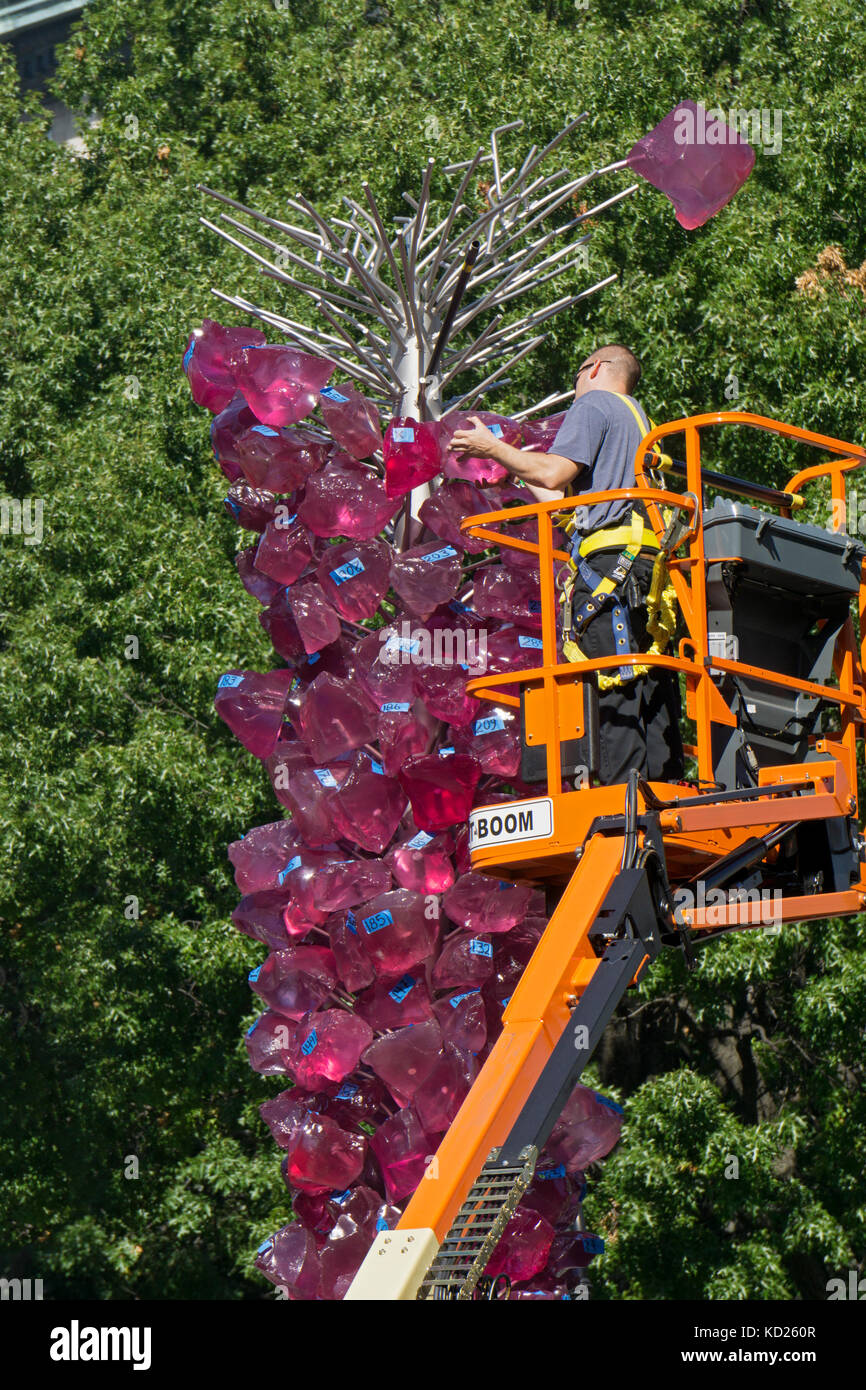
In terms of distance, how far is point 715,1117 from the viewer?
1232 centimetres

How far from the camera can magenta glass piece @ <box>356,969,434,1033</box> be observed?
251 inches

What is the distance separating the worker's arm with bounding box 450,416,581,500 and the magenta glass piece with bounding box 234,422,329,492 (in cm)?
76

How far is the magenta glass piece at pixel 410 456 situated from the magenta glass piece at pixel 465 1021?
1845mm

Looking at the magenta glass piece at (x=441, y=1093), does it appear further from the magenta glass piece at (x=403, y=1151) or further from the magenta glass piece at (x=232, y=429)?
the magenta glass piece at (x=232, y=429)

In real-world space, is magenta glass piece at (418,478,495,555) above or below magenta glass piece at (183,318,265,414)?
below

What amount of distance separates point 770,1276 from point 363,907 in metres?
6.98

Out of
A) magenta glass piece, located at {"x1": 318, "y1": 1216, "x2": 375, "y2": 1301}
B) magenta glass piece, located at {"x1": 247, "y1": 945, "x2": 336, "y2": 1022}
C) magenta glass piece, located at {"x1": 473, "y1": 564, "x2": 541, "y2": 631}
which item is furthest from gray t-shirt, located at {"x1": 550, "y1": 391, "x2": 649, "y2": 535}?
magenta glass piece, located at {"x1": 318, "y1": 1216, "x2": 375, "y2": 1301}

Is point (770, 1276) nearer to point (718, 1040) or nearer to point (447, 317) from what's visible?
point (718, 1040)

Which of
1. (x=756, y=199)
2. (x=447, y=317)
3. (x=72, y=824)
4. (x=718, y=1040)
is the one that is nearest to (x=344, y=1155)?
(x=447, y=317)

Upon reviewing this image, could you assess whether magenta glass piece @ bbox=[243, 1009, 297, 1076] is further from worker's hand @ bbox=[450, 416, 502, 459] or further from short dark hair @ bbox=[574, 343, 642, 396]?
short dark hair @ bbox=[574, 343, 642, 396]

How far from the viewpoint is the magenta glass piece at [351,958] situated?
638 centimetres

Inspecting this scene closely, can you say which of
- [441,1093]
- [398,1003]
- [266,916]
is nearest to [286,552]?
[266,916]

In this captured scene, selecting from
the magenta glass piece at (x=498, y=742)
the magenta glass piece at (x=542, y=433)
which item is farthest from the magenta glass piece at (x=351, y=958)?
the magenta glass piece at (x=542, y=433)

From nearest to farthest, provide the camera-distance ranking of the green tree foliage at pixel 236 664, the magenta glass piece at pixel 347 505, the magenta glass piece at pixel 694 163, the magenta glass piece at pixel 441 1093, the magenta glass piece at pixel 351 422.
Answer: the magenta glass piece at pixel 441 1093, the magenta glass piece at pixel 347 505, the magenta glass piece at pixel 351 422, the magenta glass piece at pixel 694 163, the green tree foliage at pixel 236 664
